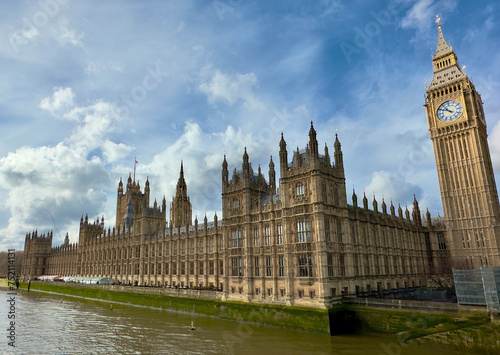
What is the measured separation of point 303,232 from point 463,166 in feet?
198

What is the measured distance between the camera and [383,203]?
68.4 metres

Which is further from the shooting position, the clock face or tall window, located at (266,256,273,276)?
the clock face

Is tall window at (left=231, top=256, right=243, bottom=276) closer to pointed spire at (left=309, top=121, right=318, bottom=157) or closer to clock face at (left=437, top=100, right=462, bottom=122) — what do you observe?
pointed spire at (left=309, top=121, right=318, bottom=157)

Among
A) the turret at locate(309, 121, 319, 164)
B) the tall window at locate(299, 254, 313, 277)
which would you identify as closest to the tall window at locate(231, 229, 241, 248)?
the tall window at locate(299, 254, 313, 277)

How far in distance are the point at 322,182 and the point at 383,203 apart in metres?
25.8

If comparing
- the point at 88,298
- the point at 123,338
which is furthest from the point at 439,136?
the point at 88,298

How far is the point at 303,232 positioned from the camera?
4788 cm

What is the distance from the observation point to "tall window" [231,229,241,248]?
2231 inches

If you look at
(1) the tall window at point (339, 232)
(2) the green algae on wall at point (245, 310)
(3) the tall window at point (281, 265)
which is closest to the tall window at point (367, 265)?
(1) the tall window at point (339, 232)

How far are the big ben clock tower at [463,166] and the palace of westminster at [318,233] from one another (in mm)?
238

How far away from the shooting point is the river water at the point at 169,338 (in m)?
36.1

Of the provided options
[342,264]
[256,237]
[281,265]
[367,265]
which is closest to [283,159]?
[256,237]

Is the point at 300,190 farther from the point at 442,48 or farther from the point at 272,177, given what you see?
the point at 442,48

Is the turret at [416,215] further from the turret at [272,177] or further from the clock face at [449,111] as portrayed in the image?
the turret at [272,177]
